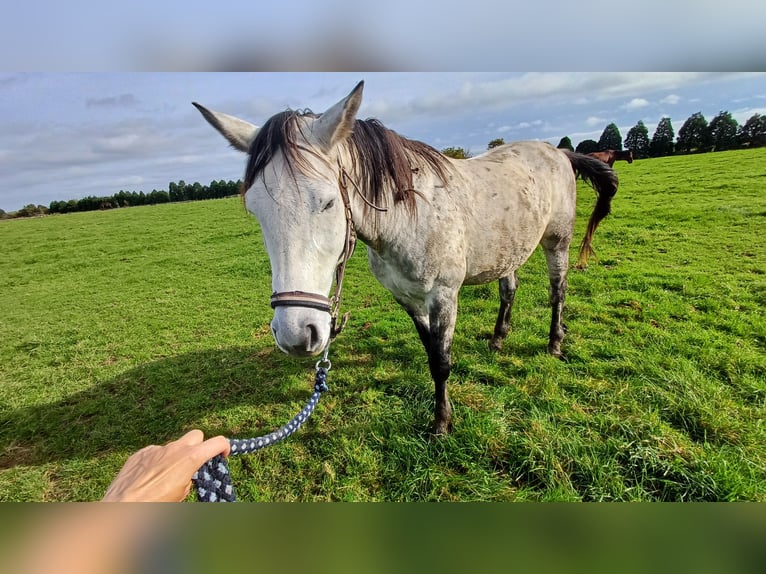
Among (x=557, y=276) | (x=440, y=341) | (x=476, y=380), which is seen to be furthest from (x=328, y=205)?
(x=557, y=276)

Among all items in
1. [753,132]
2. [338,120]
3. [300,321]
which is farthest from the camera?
[753,132]

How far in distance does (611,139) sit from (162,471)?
394 cm

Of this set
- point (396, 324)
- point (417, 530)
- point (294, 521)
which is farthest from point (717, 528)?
point (396, 324)

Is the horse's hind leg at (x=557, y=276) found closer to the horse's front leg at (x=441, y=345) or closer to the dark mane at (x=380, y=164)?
the horse's front leg at (x=441, y=345)

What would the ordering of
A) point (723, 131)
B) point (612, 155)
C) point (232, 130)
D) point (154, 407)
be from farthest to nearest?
1. point (612, 155)
2. point (154, 407)
3. point (723, 131)
4. point (232, 130)

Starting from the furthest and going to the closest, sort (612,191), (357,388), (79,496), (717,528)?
(612,191) < (357,388) < (79,496) < (717,528)

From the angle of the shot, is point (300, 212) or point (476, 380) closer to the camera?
point (300, 212)

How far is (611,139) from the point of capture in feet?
9.77

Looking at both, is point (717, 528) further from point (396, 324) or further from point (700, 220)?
point (700, 220)

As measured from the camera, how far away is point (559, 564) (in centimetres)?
73

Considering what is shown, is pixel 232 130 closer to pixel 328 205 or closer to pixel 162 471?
pixel 328 205

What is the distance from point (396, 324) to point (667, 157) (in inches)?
129

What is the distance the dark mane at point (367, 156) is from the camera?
1129 mm

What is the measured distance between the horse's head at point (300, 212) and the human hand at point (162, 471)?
37 cm
